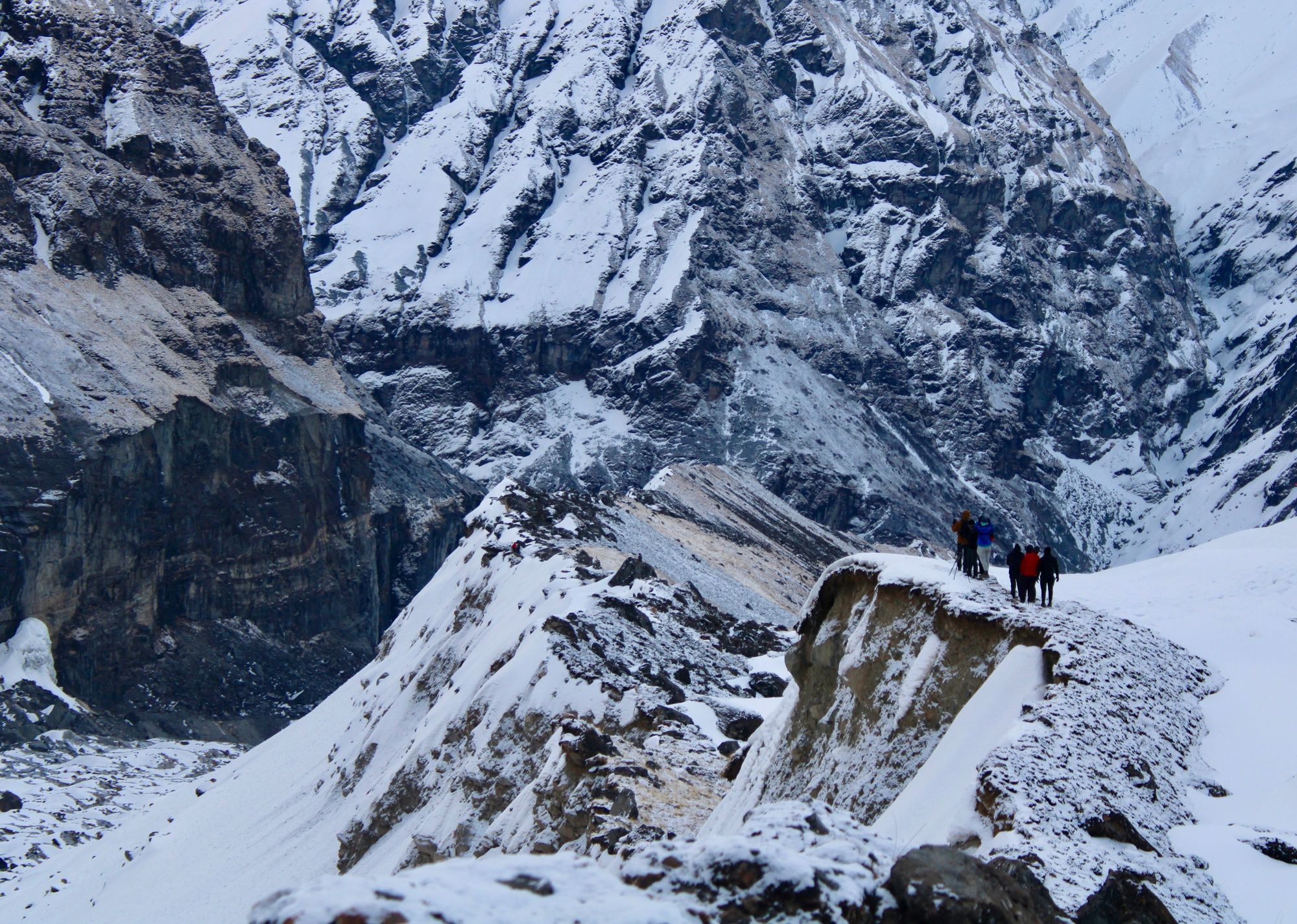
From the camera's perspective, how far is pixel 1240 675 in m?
19.9

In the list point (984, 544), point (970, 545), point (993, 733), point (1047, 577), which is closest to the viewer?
point (993, 733)

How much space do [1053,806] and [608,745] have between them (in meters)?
12.2

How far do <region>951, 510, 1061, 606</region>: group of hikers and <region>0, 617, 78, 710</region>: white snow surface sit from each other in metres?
93.3

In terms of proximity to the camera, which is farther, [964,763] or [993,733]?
[993,733]

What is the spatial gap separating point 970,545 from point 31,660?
99.6 meters

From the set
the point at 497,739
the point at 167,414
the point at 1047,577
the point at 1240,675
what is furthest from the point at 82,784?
the point at 1240,675

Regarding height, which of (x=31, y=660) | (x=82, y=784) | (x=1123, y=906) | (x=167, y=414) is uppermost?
(x=1123, y=906)

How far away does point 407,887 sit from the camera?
373 inches

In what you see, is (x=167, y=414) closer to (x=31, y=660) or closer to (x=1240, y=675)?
(x=31, y=660)

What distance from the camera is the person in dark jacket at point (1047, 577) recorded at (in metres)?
22.0

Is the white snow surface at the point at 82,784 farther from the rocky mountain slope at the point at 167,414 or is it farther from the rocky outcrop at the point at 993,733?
the rocky outcrop at the point at 993,733

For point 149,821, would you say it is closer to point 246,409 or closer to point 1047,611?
point 1047,611

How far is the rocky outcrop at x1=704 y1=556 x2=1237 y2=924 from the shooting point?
13609 millimetres

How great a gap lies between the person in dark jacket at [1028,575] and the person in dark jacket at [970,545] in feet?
2.87
